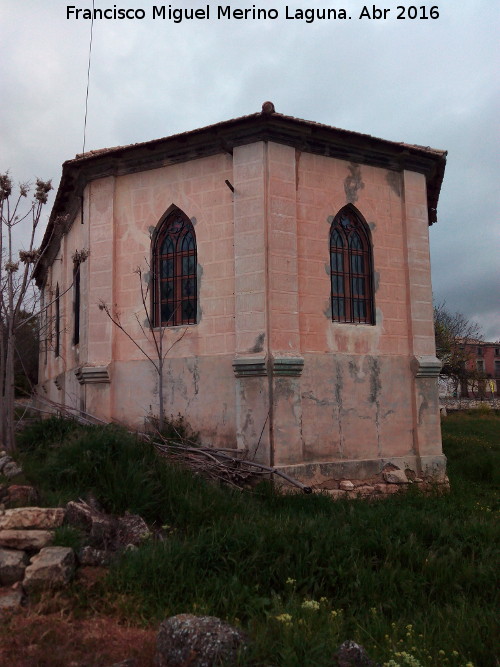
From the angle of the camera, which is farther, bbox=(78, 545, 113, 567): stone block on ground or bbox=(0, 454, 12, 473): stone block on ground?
bbox=(0, 454, 12, 473): stone block on ground

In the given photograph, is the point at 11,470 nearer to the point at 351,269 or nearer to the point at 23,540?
the point at 23,540

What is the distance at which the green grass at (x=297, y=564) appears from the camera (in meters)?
4.26

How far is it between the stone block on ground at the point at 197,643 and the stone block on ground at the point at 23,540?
191 centimetres

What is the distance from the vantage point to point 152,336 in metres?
9.75

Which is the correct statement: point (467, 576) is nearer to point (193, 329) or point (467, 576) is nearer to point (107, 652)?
point (107, 652)

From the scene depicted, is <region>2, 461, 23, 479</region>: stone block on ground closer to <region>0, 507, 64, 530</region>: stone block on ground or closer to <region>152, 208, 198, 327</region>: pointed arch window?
<region>0, 507, 64, 530</region>: stone block on ground

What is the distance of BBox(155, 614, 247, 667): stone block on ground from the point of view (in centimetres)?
368

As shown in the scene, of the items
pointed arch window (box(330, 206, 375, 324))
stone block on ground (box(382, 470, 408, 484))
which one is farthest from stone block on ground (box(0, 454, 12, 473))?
stone block on ground (box(382, 470, 408, 484))

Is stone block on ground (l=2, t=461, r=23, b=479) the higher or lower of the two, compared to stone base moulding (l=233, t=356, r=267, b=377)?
lower

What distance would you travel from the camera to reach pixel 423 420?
9.92 m

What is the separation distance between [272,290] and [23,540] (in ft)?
16.5

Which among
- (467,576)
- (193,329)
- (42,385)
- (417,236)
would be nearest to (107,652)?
(467,576)

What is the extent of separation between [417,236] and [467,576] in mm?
6488

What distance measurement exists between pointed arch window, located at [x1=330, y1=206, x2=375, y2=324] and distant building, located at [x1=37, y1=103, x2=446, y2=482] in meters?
0.03
